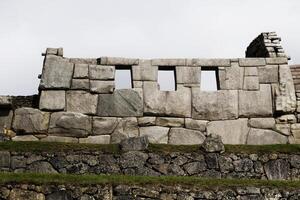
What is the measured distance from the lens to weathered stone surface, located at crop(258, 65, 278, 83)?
12.2 meters

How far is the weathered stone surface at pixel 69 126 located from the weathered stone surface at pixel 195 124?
193 cm

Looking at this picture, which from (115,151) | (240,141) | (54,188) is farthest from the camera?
(240,141)

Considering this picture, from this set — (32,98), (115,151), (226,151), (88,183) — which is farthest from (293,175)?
(32,98)

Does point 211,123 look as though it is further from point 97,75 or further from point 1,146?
point 1,146

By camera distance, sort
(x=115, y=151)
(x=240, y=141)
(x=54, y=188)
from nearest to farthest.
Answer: (x=54, y=188) → (x=115, y=151) → (x=240, y=141)

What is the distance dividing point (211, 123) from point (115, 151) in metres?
2.98

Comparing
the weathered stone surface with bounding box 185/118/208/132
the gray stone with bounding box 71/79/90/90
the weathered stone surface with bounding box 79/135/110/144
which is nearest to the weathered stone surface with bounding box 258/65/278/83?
the weathered stone surface with bounding box 185/118/208/132

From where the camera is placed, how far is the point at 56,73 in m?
11.8

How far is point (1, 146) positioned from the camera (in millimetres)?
9594

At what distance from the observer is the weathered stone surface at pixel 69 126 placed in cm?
1145

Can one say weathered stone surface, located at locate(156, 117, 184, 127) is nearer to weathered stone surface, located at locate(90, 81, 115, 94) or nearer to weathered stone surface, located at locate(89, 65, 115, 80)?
weathered stone surface, located at locate(90, 81, 115, 94)

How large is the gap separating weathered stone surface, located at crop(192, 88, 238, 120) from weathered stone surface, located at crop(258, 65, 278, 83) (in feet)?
2.54

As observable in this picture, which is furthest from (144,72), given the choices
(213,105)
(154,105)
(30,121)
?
(30,121)

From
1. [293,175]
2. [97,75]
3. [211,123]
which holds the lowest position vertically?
[293,175]
